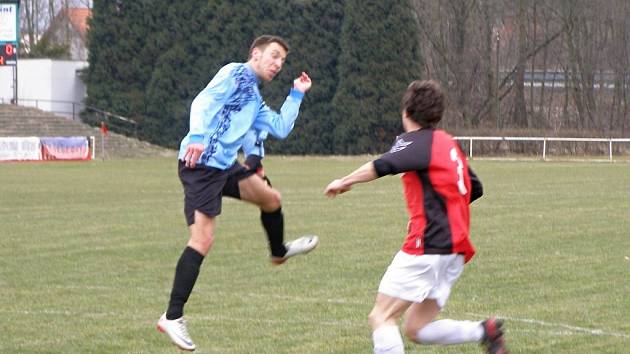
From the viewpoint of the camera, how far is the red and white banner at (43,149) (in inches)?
1804

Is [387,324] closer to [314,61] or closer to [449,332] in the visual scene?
[449,332]

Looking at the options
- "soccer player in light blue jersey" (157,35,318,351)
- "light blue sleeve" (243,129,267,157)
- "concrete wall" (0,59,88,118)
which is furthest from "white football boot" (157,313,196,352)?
"concrete wall" (0,59,88,118)

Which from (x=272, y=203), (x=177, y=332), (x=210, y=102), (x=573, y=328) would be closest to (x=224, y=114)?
(x=210, y=102)

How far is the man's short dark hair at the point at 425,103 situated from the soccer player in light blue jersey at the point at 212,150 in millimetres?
1686

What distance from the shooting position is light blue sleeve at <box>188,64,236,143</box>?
316 inches

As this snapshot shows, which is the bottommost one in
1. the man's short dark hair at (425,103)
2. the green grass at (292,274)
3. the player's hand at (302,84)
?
the green grass at (292,274)

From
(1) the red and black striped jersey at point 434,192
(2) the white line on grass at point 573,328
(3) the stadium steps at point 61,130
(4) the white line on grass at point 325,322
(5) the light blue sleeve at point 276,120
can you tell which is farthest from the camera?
(3) the stadium steps at point 61,130

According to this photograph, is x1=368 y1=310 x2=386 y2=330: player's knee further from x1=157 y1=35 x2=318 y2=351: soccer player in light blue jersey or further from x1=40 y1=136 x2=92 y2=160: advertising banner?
x1=40 y1=136 x2=92 y2=160: advertising banner

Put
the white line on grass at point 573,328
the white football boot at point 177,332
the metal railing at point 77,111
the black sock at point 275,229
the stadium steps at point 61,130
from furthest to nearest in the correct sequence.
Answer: the metal railing at point 77,111 < the stadium steps at point 61,130 < the white line on grass at point 573,328 < the black sock at point 275,229 < the white football boot at point 177,332

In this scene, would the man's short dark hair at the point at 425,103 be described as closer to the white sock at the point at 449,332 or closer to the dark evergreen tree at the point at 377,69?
the white sock at the point at 449,332

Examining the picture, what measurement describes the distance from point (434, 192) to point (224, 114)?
6.48 ft

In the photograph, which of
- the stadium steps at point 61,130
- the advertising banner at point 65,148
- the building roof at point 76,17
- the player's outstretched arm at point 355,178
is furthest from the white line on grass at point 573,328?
the building roof at point 76,17

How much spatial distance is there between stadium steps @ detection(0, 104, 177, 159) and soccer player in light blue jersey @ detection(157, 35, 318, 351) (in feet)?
143

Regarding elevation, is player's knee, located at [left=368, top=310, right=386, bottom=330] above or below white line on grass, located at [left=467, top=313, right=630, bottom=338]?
above
